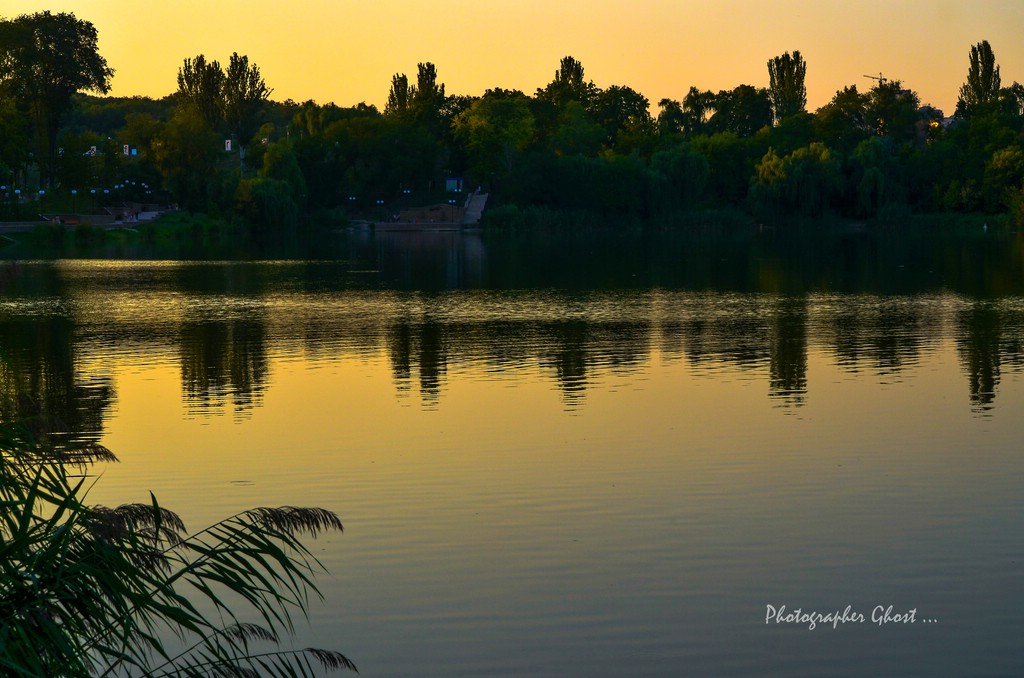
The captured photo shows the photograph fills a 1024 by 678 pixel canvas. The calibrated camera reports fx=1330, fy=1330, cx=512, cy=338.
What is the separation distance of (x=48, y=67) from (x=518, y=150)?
53.1 m

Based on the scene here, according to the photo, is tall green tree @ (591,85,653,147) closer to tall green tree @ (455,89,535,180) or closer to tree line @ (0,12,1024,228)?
tree line @ (0,12,1024,228)

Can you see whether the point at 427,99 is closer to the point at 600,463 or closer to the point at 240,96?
the point at 240,96

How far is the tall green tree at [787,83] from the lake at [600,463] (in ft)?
431

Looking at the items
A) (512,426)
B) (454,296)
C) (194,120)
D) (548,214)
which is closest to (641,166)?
(548,214)

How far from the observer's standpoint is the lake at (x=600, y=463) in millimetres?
12867

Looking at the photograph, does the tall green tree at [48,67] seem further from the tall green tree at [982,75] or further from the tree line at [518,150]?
the tall green tree at [982,75]

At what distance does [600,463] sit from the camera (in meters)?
20.0

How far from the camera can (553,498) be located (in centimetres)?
1780

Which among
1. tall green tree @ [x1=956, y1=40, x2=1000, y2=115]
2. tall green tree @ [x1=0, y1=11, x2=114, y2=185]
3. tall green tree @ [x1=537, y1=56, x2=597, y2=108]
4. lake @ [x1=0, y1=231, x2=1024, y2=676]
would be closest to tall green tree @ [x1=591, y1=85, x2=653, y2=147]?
tall green tree @ [x1=537, y1=56, x2=597, y2=108]

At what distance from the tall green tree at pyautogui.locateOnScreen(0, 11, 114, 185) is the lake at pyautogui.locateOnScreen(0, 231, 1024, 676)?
88.8m

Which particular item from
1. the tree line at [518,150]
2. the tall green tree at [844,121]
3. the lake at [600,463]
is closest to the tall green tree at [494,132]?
the tree line at [518,150]

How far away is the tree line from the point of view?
425ft

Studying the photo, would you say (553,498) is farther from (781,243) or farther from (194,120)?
(194,120)

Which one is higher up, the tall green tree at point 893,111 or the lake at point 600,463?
the tall green tree at point 893,111
